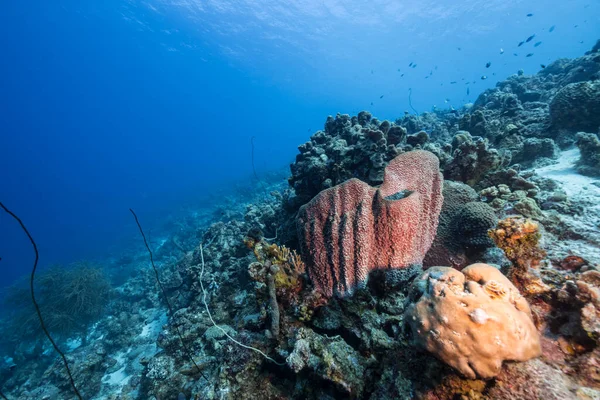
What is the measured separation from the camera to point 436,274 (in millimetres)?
2059

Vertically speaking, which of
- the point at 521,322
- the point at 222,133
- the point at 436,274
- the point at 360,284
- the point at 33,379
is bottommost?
the point at 33,379

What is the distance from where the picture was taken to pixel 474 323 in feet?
5.54

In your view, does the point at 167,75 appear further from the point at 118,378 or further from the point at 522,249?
the point at 522,249

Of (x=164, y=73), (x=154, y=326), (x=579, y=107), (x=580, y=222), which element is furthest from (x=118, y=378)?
(x=164, y=73)

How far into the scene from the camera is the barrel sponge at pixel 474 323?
1646 millimetres

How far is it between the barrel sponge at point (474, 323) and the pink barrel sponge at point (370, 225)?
107 centimetres

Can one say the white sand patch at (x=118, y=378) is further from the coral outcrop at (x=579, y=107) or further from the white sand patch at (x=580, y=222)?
the coral outcrop at (x=579, y=107)

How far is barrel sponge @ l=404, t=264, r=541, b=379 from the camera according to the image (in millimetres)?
1646

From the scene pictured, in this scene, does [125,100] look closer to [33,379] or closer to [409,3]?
[409,3]

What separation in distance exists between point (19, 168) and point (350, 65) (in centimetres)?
15696

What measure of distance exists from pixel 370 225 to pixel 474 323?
156cm

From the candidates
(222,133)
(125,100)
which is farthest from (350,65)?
(222,133)

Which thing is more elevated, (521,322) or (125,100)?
(125,100)

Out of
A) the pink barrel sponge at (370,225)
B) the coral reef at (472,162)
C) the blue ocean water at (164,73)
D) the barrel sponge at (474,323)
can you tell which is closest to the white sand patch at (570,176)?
the coral reef at (472,162)
